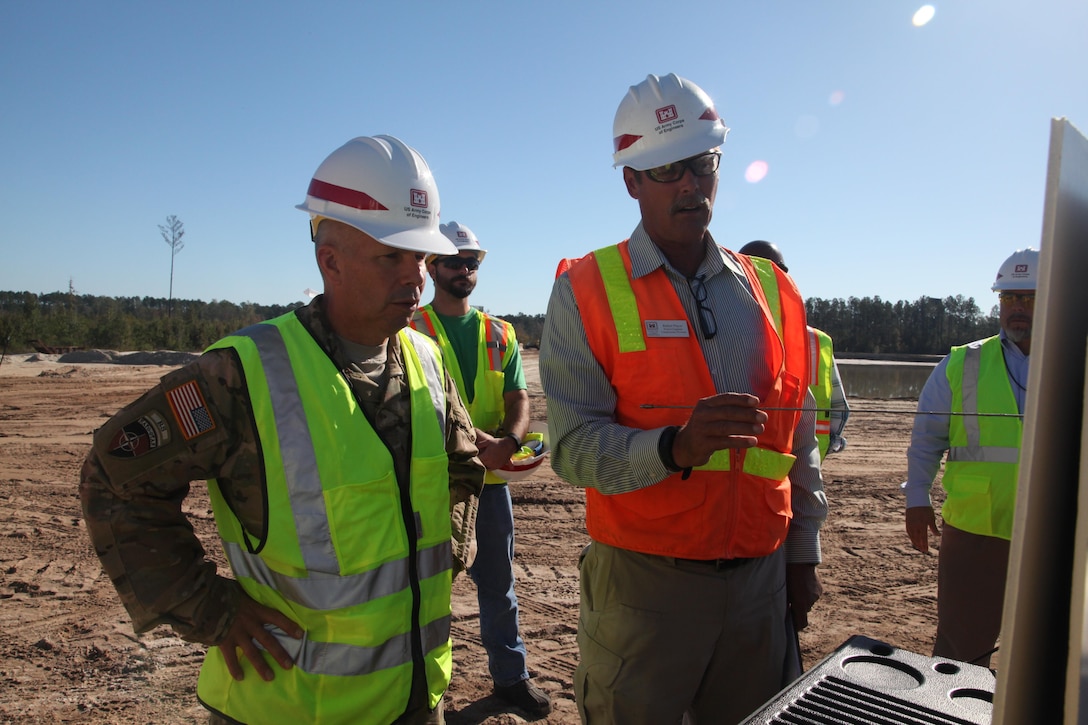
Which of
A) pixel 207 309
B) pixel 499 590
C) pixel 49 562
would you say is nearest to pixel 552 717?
pixel 499 590

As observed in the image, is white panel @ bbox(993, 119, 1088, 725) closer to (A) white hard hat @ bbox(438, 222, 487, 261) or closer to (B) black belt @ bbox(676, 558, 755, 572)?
(B) black belt @ bbox(676, 558, 755, 572)

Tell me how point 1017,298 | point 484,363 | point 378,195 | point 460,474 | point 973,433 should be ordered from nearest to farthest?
1. point 378,195
2. point 460,474
3. point 973,433
4. point 1017,298
5. point 484,363

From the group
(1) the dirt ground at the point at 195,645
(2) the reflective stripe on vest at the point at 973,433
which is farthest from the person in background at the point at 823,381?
(1) the dirt ground at the point at 195,645

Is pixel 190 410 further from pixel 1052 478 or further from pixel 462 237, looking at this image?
pixel 462 237

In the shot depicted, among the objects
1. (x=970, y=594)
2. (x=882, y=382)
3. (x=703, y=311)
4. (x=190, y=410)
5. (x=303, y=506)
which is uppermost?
(x=703, y=311)

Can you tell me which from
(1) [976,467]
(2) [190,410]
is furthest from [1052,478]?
(1) [976,467]

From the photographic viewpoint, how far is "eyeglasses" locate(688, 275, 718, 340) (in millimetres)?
2389

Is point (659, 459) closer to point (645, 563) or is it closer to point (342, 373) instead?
point (645, 563)

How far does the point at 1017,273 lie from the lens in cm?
412

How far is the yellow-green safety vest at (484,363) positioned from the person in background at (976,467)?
2.49m

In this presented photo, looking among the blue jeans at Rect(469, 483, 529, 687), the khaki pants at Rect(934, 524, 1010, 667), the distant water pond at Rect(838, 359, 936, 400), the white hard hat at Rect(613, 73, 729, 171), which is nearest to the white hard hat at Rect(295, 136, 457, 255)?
the white hard hat at Rect(613, 73, 729, 171)

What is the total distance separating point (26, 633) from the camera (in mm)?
4992

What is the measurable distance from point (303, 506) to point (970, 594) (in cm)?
354

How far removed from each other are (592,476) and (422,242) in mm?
885
